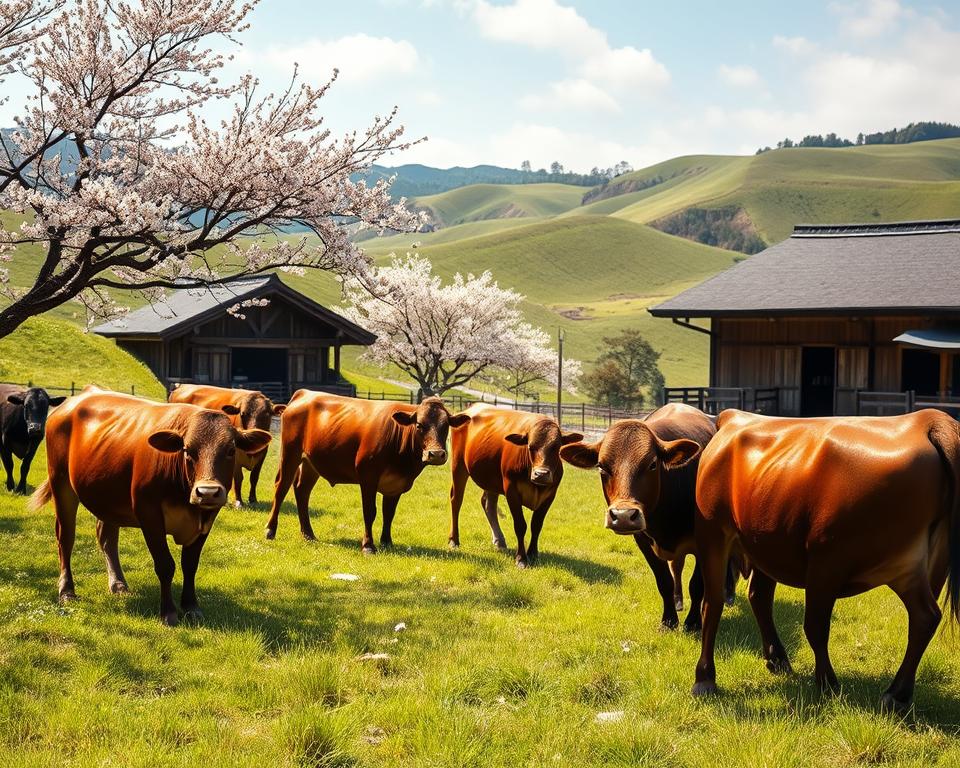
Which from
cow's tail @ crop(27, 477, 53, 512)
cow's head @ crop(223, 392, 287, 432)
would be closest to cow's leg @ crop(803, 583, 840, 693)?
cow's tail @ crop(27, 477, 53, 512)

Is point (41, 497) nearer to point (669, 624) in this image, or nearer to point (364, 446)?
point (364, 446)

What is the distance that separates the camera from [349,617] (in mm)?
8008

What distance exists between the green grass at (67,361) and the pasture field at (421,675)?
2719 centimetres

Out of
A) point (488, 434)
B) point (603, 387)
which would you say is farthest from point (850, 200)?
point (488, 434)

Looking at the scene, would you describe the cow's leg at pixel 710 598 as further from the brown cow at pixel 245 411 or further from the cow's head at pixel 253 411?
the cow's head at pixel 253 411

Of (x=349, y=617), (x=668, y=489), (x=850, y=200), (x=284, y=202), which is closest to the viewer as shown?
(x=668, y=489)

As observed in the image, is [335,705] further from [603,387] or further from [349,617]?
[603,387]

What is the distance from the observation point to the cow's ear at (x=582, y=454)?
7.04m

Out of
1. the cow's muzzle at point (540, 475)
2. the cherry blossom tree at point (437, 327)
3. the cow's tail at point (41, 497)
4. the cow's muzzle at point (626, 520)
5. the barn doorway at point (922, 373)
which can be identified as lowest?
the cow's tail at point (41, 497)

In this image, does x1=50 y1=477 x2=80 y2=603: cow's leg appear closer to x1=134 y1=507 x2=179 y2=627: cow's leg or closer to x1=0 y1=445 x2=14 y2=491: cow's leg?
x1=134 y1=507 x2=179 y2=627: cow's leg

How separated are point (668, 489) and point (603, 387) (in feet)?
179

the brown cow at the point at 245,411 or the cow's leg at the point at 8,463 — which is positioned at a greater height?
the brown cow at the point at 245,411

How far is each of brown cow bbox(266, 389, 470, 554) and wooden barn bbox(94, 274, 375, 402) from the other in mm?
24028

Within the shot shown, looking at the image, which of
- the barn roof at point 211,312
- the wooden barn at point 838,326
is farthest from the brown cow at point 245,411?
the barn roof at point 211,312
